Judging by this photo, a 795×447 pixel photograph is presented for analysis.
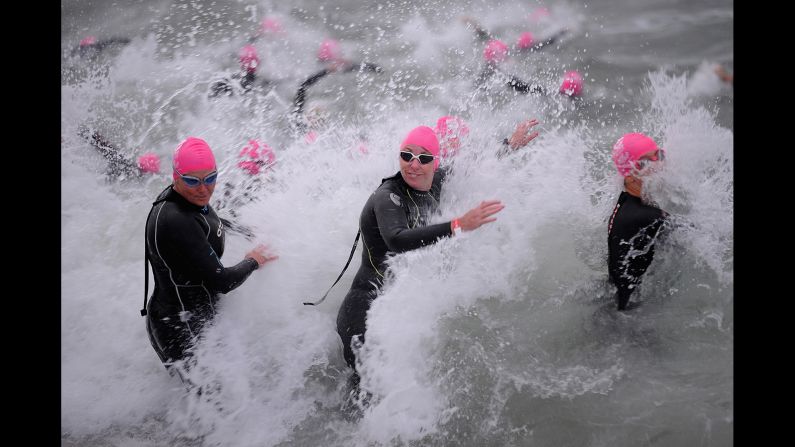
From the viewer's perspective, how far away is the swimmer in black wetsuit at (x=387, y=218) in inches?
116

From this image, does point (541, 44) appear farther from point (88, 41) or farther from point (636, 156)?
point (88, 41)

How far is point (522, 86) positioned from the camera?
7.09 metres

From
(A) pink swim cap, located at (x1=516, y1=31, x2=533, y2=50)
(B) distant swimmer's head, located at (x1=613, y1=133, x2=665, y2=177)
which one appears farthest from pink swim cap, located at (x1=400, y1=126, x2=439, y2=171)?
(A) pink swim cap, located at (x1=516, y1=31, x2=533, y2=50)

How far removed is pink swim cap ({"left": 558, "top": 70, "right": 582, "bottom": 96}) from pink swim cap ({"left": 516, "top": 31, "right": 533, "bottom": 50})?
0.94 m

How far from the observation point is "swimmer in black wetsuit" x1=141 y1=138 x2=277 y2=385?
2736 millimetres

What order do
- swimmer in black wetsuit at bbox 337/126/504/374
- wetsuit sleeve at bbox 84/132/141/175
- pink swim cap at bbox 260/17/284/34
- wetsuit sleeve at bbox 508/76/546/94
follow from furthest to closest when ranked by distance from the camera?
pink swim cap at bbox 260/17/284/34 → wetsuit sleeve at bbox 508/76/546/94 → wetsuit sleeve at bbox 84/132/141/175 → swimmer in black wetsuit at bbox 337/126/504/374

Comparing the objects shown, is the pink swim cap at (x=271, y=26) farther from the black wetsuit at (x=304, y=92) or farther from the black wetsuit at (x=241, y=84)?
the black wetsuit at (x=241, y=84)

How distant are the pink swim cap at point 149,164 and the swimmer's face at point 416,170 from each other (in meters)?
4.49

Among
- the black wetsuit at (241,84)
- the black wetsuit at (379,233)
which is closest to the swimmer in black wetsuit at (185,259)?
the black wetsuit at (379,233)

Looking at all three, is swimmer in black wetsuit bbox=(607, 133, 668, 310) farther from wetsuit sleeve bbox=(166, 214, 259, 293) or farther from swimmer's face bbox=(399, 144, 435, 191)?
wetsuit sleeve bbox=(166, 214, 259, 293)

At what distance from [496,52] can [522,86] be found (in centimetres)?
92

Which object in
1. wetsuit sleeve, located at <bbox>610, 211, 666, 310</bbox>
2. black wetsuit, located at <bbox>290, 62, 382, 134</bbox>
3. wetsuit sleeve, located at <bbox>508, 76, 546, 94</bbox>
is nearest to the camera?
wetsuit sleeve, located at <bbox>610, 211, 666, 310</bbox>

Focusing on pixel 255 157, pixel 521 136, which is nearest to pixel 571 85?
pixel 521 136

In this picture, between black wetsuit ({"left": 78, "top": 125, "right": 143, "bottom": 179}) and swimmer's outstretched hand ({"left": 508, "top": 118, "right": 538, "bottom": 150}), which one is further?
black wetsuit ({"left": 78, "top": 125, "right": 143, "bottom": 179})
